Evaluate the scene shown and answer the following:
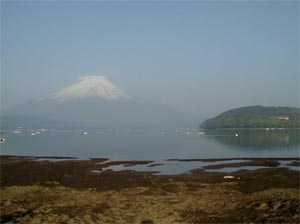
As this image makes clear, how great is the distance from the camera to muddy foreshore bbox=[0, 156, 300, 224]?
1318 cm

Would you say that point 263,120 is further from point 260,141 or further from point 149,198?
point 149,198

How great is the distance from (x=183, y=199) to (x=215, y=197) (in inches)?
63.7

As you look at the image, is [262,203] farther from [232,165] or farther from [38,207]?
[232,165]

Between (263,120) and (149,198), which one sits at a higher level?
(263,120)

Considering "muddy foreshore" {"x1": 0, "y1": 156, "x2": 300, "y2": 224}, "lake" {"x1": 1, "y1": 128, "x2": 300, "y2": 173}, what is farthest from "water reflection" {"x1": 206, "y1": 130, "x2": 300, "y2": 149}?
"muddy foreshore" {"x1": 0, "y1": 156, "x2": 300, "y2": 224}

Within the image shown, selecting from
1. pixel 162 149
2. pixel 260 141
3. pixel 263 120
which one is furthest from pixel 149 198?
pixel 263 120

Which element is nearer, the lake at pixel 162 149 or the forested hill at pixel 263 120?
the lake at pixel 162 149

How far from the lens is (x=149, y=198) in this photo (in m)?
17.2

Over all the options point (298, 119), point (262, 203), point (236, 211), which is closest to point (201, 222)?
point (236, 211)

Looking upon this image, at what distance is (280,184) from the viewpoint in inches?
829

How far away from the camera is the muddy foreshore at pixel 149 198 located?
1318 centimetres

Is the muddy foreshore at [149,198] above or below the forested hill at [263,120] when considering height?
below

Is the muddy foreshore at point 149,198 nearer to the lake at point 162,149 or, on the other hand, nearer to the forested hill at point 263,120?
the lake at point 162,149

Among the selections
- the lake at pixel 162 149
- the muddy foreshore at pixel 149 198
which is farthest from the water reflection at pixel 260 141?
the muddy foreshore at pixel 149 198
